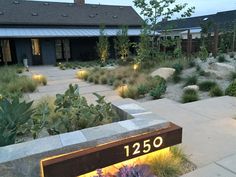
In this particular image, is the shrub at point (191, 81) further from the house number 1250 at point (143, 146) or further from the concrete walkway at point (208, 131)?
the house number 1250 at point (143, 146)

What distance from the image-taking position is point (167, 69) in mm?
8367

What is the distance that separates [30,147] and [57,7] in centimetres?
2008

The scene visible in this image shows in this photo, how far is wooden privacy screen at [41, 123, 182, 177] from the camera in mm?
2068

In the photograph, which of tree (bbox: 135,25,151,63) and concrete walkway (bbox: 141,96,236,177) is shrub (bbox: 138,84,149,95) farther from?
tree (bbox: 135,25,151,63)

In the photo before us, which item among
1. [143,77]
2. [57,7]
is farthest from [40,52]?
[143,77]

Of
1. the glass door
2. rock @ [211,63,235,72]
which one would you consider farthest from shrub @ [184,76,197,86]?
the glass door

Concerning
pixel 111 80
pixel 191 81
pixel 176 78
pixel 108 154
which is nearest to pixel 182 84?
pixel 191 81

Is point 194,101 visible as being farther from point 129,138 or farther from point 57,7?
point 57,7

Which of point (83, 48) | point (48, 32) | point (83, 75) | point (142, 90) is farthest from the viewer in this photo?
point (83, 48)

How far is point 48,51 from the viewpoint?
1798 cm

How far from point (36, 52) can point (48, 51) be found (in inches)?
41.2

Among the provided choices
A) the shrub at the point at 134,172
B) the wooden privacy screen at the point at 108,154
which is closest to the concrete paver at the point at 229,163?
the wooden privacy screen at the point at 108,154

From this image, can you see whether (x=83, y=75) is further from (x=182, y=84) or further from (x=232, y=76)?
(x=232, y=76)

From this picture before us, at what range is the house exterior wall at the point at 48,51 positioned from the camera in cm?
1777
